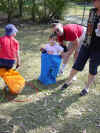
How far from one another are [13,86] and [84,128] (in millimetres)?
1204

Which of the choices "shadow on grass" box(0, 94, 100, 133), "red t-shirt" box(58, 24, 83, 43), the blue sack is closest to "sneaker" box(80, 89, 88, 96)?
"shadow on grass" box(0, 94, 100, 133)

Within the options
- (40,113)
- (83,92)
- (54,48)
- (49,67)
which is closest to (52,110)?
(40,113)

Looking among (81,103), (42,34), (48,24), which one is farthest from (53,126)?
(48,24)

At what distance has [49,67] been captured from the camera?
3.48m

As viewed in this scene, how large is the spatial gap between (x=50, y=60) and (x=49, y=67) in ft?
0.45

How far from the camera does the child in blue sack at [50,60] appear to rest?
3361 millimetres

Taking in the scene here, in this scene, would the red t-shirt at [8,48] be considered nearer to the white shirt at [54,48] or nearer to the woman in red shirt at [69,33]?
the white shirt at [54,48]

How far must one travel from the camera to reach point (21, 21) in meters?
8.58

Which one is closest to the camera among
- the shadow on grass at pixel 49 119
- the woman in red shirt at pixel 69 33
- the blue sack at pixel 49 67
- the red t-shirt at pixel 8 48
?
the shadow on grass at pixel 49 119

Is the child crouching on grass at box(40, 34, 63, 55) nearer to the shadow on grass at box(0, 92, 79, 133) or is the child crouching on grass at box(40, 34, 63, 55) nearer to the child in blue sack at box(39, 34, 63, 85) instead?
the child in blue sack at box(39, 34, 63, 85)

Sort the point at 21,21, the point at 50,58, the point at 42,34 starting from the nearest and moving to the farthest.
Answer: the point at 50,58 < the point at 42,34 < the point at 21,21

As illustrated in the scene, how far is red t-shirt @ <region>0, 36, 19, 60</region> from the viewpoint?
118 inches

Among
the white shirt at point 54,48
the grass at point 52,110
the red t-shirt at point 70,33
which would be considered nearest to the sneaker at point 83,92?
the grass at point 52,110

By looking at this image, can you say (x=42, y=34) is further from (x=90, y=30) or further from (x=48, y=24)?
(x=90, y=30)
